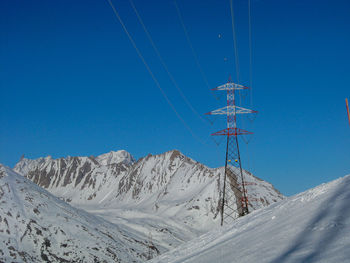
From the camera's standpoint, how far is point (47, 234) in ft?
532

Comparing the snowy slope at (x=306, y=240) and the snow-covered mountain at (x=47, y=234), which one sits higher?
the snow-covered mountain at (x=47, y=234)

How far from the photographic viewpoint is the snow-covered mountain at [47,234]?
150m

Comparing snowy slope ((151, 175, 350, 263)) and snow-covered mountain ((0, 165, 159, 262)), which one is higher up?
snow-covered mountain ((0, 165, 159, 262))

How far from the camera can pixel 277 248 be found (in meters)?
11.2

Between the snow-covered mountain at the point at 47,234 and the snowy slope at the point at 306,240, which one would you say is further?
the snow-covered mountain at the point at 47,234

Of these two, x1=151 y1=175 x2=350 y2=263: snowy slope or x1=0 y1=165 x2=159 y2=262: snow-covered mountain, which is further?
x1=0 y1=165 x2=159 y2=262: snow-covered mountain

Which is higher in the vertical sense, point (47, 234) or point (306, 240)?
point (47, 234)

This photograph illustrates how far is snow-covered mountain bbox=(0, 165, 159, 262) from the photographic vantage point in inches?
5906

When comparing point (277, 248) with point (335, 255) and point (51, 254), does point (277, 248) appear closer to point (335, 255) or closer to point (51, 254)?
point (335, 255)

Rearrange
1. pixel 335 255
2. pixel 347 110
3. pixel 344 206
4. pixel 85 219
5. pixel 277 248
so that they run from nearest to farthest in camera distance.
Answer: pixel 335 255, pixel 277 248, pixel 344 206, pixel 347 110, pixel 85 219

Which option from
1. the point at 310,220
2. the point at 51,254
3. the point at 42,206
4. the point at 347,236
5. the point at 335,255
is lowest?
the point at 335,255

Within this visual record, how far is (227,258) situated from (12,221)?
171 m

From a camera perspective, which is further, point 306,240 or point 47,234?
point 47,234

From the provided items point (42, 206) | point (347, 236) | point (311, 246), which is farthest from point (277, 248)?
point (42, 206)
